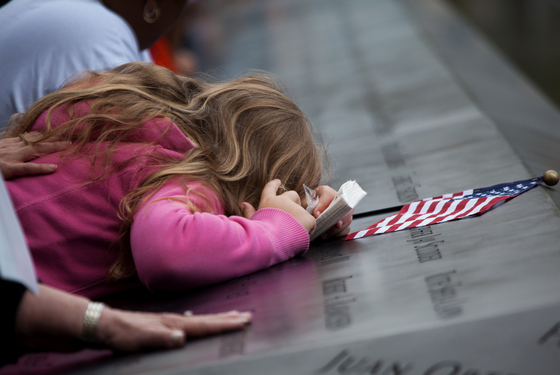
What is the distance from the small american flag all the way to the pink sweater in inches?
11.9

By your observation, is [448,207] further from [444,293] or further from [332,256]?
[444,293]

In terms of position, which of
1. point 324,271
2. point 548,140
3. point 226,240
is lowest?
point 548,140

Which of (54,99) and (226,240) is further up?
(54,99)

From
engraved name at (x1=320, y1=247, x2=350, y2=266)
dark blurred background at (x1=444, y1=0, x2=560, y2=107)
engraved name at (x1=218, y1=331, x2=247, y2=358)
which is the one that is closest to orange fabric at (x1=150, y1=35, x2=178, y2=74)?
engraved name at (x1=320, y1=247, x2=350, y2=266)

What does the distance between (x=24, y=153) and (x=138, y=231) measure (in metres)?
0.42

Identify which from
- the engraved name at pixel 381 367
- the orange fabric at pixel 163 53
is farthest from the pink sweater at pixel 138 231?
the orange fabric at pixel 163 53

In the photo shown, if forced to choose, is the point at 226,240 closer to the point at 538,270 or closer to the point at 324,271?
the point at 324,271

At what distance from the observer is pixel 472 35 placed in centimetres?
493

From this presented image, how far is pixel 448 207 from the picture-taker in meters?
1.53

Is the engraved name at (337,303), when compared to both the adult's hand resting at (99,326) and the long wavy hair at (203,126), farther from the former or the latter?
the long wavy hair at (203,126)

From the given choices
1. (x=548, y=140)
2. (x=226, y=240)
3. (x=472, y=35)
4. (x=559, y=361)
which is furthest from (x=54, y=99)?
(x=472, y=35)

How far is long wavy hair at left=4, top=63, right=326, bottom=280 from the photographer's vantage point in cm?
133

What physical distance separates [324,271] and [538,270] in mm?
449

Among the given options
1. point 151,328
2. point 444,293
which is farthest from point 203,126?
point 444,293
